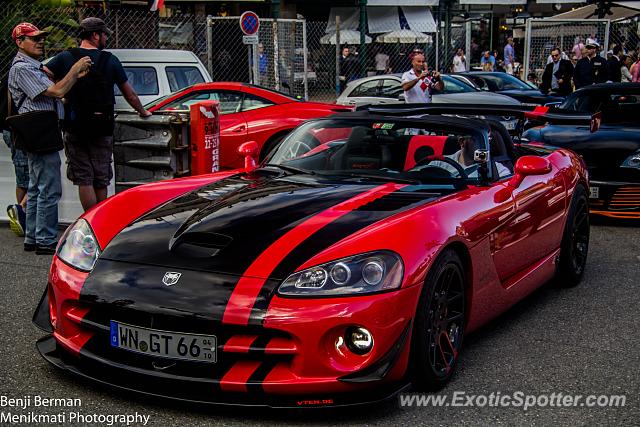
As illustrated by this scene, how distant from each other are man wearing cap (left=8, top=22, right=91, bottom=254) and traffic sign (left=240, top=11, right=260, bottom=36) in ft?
33.3

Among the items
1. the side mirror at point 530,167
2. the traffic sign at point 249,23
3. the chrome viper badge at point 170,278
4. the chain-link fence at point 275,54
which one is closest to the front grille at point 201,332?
the chrome viper badge at point 170,278

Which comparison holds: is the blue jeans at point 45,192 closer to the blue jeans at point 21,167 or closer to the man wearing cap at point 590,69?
the blue jeans at point 21,167

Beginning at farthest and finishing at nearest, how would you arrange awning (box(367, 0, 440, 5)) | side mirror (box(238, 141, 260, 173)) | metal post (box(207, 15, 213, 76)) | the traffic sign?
1. awning (box(367, 0, 440, 5))
2. metal post (box(207, 15, 213, 76))
3. the traffic sign
4. side mirror (box(238, 141, 260, 173))

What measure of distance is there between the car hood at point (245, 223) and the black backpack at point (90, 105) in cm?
288

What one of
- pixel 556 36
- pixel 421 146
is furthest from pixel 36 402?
pixel 556 36

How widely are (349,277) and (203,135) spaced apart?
504 centimetres

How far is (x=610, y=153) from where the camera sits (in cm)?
938

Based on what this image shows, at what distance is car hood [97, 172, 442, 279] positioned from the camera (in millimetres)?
4188

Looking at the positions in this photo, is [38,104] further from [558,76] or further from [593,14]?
[593,14]

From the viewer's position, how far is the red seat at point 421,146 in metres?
5.42

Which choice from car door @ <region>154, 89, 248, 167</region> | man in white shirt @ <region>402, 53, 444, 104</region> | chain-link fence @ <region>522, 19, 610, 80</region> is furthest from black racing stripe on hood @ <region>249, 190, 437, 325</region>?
chain-link fence @ <region>522, 19, 610, 80</region>

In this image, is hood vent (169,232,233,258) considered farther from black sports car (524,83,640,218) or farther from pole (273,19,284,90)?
pole (273,19,284,90)

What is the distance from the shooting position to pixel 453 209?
471 centimetres

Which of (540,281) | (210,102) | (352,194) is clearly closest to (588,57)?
(210,102)
